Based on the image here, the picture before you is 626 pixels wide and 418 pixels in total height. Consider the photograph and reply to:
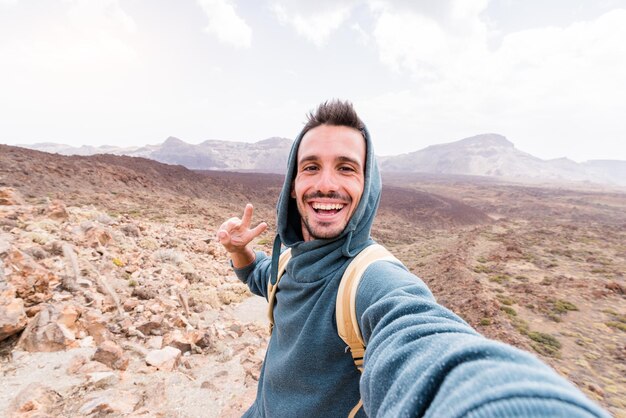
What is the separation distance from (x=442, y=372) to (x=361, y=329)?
1.68 feet

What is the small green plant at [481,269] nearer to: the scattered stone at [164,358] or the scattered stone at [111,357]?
the scattered stone at [164,358]

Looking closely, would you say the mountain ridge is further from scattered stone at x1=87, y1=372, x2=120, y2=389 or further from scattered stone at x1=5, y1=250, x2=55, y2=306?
scattered stone at x1=87, y1=372, x2=120, y2=389

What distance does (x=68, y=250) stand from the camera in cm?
525

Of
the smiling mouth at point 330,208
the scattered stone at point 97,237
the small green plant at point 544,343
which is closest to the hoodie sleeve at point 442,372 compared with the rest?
the smiling mouth at point 330,208

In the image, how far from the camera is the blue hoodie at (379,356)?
479 millimetres

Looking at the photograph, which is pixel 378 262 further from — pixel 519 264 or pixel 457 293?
pixel 519 264

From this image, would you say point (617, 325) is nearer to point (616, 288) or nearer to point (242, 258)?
point (616, 288)

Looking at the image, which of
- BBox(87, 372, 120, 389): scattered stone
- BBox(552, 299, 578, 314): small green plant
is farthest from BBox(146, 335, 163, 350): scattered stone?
BBox(552, 299, 578, 314): small green plant

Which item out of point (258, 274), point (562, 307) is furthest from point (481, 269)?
point (258, 274)

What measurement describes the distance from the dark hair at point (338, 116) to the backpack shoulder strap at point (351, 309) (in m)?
0.78

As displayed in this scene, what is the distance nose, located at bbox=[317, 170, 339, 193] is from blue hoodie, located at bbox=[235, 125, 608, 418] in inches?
7.0

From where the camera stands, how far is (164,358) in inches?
146

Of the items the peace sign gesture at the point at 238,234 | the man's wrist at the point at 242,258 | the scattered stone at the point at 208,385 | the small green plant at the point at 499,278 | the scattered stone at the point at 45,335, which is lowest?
the small green plant at the point at 499,278

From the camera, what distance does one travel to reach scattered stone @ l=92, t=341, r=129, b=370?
346 cm
